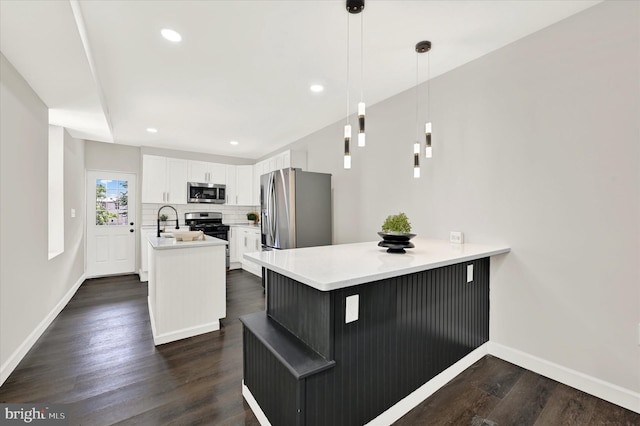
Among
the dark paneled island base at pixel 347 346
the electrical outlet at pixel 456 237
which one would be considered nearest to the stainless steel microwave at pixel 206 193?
the dark paneled island base at pixel 347 346

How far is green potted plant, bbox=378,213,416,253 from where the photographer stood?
6.45ft

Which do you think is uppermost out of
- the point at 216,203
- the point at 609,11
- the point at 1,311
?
the point at 609,11

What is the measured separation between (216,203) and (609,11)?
6.08 m

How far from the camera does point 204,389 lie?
6.13ft

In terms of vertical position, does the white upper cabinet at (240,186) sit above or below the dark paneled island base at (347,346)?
above

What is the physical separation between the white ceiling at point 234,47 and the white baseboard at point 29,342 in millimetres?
2254

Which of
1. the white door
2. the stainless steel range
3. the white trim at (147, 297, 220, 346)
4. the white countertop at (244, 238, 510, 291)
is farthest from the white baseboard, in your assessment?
the stainless steel range

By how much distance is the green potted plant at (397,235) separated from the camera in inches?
77.5

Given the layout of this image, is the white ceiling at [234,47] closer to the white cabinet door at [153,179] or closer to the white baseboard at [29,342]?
the white cabinet door at [153,179]

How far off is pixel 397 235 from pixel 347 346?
0.89 meters

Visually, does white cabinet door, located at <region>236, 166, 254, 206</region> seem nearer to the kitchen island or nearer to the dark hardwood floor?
the dark hardwood floor

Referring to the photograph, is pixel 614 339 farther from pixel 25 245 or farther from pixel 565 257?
pixel 25 245

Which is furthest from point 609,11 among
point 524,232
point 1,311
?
point 1,311

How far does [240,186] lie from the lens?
6309mm
